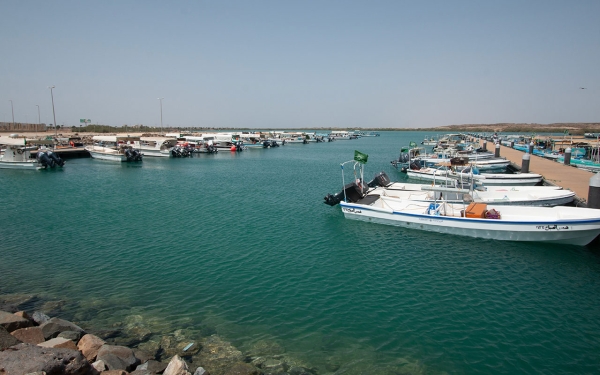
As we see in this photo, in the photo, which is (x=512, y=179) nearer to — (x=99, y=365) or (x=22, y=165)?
(x=99, y=365)

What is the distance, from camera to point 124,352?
9328 mm

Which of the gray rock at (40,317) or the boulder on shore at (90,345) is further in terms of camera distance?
the gray rock at (40,317)

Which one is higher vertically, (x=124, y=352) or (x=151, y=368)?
(x=124, y=352)

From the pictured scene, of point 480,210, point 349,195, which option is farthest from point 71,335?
point 480,210

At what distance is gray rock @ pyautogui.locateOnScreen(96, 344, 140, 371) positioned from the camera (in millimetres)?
8695

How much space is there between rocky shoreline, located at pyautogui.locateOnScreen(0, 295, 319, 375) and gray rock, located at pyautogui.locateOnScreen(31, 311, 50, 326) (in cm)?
2

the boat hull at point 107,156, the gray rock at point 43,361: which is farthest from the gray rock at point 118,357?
the boat hull at point 107,156

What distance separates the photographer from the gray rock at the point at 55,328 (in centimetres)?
1005

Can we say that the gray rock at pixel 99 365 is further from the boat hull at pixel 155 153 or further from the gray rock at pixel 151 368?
the boat hull at pixel 155 153

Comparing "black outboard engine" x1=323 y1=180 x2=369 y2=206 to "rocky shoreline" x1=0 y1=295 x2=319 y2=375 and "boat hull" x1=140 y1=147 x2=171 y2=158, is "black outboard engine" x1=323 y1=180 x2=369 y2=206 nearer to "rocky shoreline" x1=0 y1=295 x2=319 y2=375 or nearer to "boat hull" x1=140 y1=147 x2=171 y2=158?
"rocky shoreline" x1=0 y1=295 x2=319 y2=375

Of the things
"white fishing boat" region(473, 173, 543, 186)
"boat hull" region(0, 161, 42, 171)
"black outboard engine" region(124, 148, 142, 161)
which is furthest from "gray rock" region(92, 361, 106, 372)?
"black outboard engine" region(124, 148, 142, 161)

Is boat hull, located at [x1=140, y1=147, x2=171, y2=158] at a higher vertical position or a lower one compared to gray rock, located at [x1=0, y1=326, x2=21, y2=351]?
higher

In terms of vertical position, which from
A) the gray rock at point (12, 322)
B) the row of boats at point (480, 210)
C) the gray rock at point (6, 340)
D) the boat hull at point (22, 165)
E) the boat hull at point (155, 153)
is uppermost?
the boat hull at point (155, 153)

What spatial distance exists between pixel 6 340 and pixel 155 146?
65884 mm
